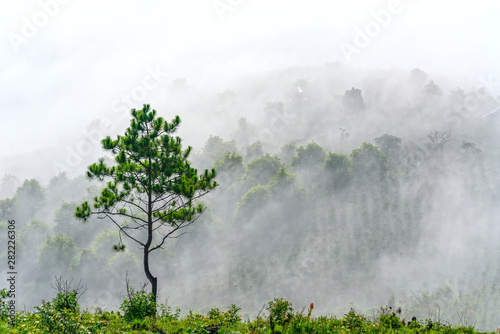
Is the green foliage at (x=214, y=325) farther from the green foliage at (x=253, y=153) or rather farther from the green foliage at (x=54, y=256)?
the green foliage at (x=253, y=153)

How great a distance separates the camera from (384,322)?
37.3 feet

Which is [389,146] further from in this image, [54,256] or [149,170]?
[149,170]

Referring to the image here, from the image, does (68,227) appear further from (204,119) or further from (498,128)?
(498,128)

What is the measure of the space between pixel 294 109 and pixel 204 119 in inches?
1934

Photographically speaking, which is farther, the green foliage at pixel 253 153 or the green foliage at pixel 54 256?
the green foliage at pixel 253 153

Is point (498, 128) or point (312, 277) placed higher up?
point (498, 128)

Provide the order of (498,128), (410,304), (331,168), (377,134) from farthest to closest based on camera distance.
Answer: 1. (377,134)
2. (498,128)
3. (331,168)
4. (410,304)

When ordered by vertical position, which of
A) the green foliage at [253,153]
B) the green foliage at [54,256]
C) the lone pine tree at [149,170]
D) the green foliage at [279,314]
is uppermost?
the green foliage at [253,153]

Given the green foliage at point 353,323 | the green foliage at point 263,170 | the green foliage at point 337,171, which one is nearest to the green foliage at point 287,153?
the green foliage at point 263,170

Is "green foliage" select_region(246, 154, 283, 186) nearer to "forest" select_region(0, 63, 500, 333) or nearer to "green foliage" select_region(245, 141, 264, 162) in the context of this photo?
"forest" select_region(0, 63, 500, 333)

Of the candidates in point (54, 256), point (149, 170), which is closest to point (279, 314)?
point (149, 170)

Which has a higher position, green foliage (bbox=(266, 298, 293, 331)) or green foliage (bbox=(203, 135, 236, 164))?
green foliage (bbox=(203, 135, 236, 164))

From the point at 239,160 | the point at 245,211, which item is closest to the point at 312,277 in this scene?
the point at 245,211

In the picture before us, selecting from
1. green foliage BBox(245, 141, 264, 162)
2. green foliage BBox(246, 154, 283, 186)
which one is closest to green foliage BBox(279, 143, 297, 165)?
green foliage BBox(245, 141, 264, 162)
